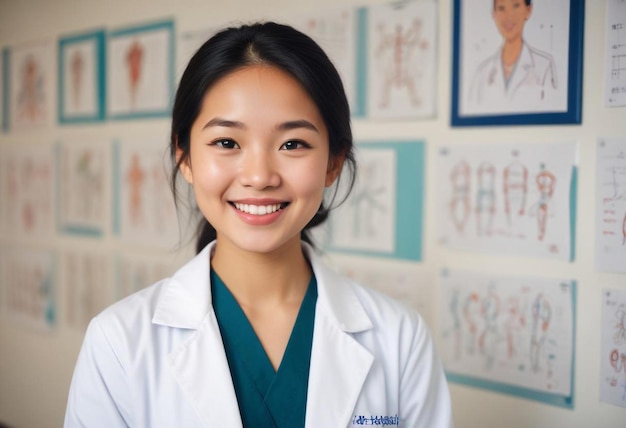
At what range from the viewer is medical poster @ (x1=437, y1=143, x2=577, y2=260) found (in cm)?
141

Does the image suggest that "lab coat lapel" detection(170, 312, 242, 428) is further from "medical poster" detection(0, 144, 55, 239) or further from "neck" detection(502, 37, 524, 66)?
"medical poster" detection(0, 144, 55, 239)

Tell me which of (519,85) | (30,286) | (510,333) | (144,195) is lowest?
(30,286)

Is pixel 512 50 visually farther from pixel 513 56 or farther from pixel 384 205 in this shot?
pixel 384 205

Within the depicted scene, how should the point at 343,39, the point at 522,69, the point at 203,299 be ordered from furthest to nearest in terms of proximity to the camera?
the point at 343,39 → the point at 522,69 → the point at 203,299

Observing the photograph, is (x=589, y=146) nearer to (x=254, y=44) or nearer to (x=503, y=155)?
(x=503, y=155)

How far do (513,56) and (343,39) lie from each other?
20.2 inches

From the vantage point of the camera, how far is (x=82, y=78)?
2.49 metres

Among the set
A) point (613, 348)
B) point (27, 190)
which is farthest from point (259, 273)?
point (27, 190)

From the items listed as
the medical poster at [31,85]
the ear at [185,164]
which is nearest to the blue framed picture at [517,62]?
the ear at [185,164]

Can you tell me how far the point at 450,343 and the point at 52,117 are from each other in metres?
1.92

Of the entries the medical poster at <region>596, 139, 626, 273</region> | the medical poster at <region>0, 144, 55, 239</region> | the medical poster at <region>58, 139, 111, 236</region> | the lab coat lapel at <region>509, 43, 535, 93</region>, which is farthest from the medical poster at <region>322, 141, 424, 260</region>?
the medical poster at <region>0, 144, 55, 239</region>

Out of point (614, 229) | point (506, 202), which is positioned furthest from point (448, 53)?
point (614, 229)

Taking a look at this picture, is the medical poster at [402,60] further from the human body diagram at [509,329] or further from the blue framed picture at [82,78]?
the blue framed picture at [82,78]

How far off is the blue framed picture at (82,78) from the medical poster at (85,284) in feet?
1.82
